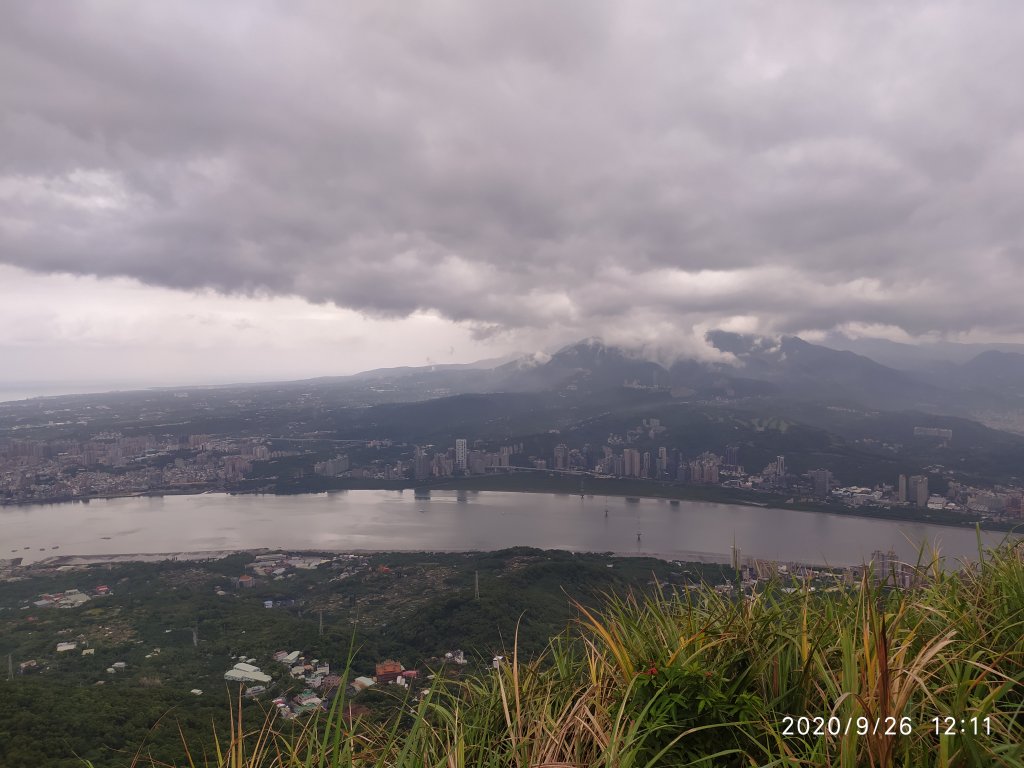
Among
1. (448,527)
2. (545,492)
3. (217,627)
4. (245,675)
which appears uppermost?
(245,675)

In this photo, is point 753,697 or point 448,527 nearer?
point 753,697

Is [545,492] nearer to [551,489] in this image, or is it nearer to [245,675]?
[551,489]

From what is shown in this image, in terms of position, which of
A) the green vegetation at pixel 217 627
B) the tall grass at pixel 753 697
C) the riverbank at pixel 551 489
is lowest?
the riverbank at pixel 551 489

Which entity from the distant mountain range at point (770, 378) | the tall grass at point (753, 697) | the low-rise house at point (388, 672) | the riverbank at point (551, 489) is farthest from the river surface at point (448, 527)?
the distant mountain range at point (770, 378)

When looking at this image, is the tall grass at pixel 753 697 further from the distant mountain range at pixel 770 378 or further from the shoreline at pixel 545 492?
the distant mountain range at pixel 770 378

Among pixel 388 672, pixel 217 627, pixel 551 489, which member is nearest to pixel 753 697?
pixel 388 672

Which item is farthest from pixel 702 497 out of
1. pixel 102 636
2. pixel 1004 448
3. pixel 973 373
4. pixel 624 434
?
pixel 973 373
